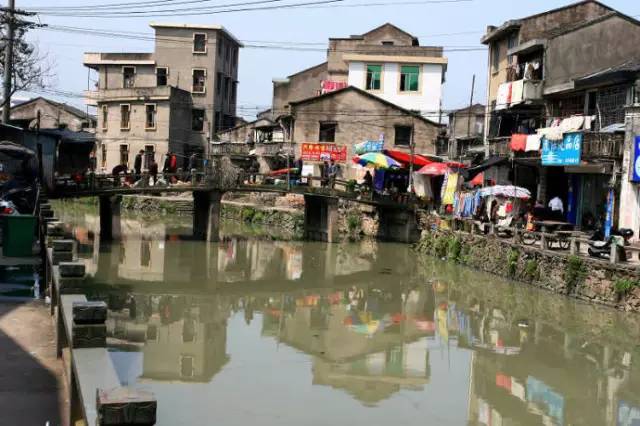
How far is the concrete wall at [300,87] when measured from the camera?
4962cm

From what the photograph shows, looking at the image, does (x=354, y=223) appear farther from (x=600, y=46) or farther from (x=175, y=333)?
(x=175, y=333)

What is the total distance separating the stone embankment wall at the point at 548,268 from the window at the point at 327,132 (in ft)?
40.2

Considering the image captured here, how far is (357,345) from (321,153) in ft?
65.7

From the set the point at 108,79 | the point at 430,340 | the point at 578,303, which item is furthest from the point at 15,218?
the point at 108,79

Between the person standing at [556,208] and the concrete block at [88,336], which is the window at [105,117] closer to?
the person standing at [556,208]

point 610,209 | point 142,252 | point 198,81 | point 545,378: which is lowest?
point 545,378

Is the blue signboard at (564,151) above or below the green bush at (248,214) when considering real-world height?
above

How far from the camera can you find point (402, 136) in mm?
37781

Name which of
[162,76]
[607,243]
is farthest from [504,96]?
[162,76]

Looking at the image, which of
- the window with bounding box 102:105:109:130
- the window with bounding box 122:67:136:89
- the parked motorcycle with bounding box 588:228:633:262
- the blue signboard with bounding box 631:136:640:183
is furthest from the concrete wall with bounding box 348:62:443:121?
the parked motorcycle with bounding box 588:228:633:262

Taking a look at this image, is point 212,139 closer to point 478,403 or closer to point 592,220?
point 592,220

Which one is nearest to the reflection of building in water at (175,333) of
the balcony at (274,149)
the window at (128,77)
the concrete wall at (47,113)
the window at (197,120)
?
the balcony at (274,149)

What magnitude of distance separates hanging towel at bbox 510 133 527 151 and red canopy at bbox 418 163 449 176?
3265mm

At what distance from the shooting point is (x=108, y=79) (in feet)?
162
